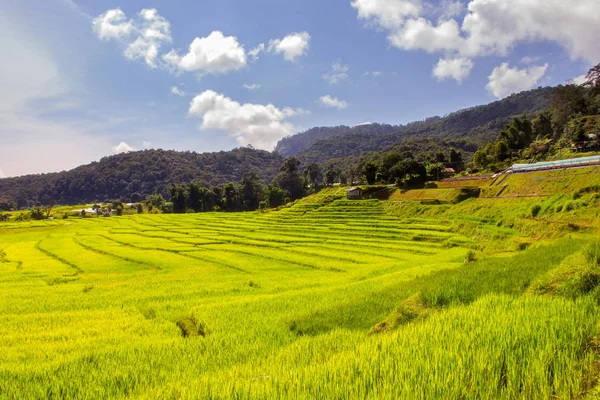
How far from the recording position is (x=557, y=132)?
72.3 metres

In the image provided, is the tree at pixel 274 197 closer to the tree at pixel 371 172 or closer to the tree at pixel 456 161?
the tree at pixel 371 172

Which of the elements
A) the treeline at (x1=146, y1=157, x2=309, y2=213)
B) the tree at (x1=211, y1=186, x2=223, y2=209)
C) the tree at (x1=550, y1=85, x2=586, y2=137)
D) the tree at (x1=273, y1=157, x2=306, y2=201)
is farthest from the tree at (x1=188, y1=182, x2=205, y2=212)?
the tree at (x1=550, y1=85, x2=586, y2=137)

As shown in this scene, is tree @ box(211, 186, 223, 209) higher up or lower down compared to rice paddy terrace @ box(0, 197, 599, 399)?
higher up

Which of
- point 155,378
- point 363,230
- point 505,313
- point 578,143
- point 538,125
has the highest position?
point 538,125

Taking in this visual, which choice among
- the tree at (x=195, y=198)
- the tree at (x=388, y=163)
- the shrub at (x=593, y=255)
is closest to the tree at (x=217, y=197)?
the tree at (x=195, y=198)

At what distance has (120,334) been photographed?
8391mm

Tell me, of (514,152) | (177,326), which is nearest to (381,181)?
(514,152)

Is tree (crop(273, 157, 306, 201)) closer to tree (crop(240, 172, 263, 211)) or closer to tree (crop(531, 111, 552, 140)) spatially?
tree (crop(240, 172, 263, 211))

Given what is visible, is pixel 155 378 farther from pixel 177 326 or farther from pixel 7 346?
pixel 7 346

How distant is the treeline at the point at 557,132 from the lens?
4828cm

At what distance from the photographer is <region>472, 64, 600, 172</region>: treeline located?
4828 centimetres

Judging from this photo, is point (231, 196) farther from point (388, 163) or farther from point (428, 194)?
point (428, 194)

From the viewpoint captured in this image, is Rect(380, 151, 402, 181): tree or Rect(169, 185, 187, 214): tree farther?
Rect(169, 185, 187, 214): tree

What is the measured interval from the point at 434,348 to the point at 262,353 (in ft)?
10.4
